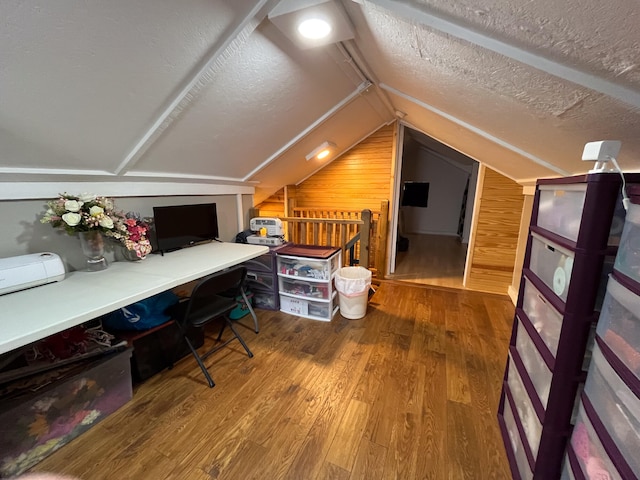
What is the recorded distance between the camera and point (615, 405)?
0.71 meters

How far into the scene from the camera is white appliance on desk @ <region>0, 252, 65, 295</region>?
1.27 m

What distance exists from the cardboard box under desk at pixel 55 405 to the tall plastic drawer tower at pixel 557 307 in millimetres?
2075

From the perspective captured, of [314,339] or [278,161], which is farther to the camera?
[278,161]

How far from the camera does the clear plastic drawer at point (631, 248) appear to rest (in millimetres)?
667

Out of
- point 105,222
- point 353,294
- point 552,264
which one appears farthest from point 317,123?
point 552,264

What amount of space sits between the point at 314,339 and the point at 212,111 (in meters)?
1.92

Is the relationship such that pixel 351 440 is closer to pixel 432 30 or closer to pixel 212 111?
pixel 432 30

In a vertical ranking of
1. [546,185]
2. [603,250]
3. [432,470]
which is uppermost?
[546,185]

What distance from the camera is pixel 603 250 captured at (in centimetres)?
76

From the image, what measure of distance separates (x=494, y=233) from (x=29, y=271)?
397 cm

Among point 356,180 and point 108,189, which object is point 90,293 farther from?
point 356,180

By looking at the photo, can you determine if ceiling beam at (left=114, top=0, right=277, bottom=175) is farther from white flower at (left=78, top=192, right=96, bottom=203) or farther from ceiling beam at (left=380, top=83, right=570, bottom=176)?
ceiling beam at (left=380, top=83, right=570, bottom=176)

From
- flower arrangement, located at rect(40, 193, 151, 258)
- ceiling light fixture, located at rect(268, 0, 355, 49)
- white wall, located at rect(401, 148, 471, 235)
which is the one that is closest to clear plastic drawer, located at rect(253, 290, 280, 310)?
flower arrangement, located at rect(40, 193, 151, 258)

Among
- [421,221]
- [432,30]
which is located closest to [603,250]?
[432,30]
